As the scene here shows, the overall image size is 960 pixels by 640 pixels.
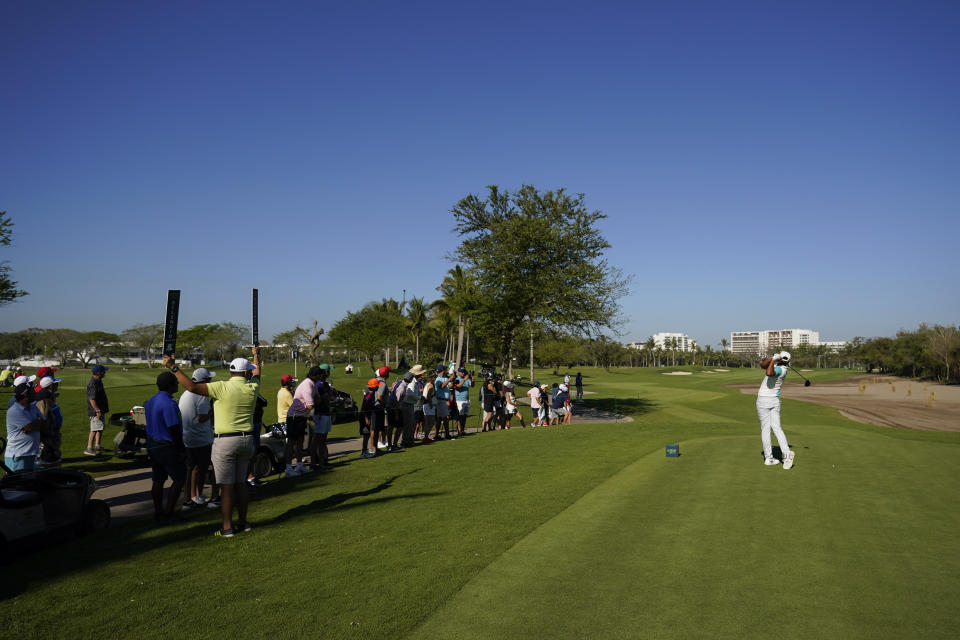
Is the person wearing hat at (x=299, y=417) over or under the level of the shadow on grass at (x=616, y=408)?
over

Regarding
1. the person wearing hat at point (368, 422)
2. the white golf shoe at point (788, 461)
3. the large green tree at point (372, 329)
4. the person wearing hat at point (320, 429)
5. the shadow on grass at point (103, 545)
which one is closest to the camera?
the shadow on grass at point (103, 545)

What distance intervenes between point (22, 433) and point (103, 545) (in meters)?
3.22

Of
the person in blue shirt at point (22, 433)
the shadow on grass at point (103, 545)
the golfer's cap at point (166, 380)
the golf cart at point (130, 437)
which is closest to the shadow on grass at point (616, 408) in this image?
the golf cart at point (130, 437)

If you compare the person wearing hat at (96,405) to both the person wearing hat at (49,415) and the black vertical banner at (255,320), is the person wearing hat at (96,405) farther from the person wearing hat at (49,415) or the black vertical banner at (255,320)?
the black vertical banner at (255,320)

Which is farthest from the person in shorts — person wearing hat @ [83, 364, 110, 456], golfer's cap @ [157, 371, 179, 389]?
golfer's cap @ [157, 371, 179, 389]

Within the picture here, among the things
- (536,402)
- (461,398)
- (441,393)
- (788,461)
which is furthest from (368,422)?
(536,402)

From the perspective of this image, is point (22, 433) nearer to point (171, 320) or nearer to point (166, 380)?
point (166, 380)

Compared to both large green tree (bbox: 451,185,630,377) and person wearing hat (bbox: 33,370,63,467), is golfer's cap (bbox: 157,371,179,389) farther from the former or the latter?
large green tree (bbox: 451,185,630,377)

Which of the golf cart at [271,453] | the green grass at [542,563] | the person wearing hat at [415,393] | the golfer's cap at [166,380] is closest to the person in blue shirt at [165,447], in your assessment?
the golfer's cap at [166,380]

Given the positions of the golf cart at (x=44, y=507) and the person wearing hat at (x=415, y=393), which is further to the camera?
the person wearing hat at (x=415, y=393)

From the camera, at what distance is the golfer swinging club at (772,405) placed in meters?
10.8

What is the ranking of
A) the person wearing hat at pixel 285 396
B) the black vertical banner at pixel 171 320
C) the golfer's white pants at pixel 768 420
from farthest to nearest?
the person wearing hat at pixel 285 396 → the golfer's white pants at pixel 768 420 → the black vertical banner at pixel 171 320

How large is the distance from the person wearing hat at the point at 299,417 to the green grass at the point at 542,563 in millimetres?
1461

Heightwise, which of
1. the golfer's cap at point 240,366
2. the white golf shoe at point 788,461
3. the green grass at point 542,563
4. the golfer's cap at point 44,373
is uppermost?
the golfer's cap at point 240,366
